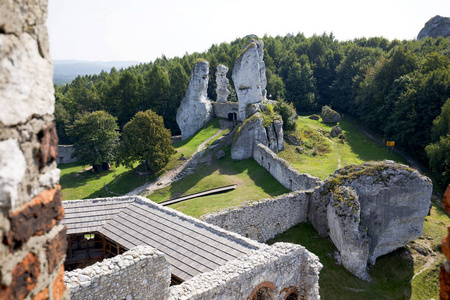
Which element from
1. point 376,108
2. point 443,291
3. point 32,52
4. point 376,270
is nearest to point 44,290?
point 32,52

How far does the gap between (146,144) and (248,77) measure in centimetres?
1370

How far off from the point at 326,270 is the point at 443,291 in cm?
1448

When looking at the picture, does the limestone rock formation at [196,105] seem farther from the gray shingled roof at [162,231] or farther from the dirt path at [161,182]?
the gray shingled roof at [162,231]

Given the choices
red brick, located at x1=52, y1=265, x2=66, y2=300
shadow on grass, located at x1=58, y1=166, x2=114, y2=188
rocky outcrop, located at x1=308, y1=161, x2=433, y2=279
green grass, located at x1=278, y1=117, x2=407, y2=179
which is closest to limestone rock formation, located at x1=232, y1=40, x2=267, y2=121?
green grass, located at x1=278, y1=117, x2=407, y2=179

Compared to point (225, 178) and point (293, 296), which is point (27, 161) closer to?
point (293, 296)

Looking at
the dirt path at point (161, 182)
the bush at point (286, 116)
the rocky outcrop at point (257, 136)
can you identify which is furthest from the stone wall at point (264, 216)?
the bush at point (286, 116)

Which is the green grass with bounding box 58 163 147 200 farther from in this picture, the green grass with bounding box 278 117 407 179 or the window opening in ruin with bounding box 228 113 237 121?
the green grass with bounding box 278 117 407 179

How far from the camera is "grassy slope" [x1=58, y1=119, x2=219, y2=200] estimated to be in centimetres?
3173

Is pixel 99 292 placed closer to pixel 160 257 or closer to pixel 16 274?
pixel 160 257

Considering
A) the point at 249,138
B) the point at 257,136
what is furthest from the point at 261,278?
the point at 249,138

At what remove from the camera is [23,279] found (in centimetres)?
251

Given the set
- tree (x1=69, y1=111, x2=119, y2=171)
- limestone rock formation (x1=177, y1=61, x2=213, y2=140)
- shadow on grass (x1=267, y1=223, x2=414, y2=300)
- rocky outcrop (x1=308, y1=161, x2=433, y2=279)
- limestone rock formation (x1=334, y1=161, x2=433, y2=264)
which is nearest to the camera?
shadow on grass (x1=267, y1=223, x2=414, y2=300)

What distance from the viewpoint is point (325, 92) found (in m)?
56.2

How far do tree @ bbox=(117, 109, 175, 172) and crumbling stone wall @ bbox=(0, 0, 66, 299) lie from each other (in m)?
30.2
